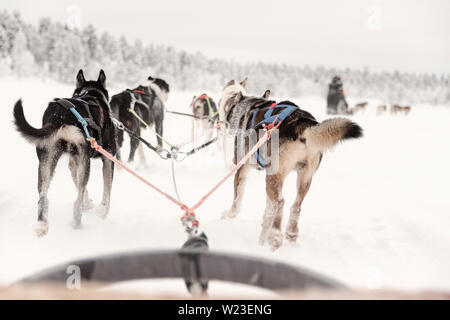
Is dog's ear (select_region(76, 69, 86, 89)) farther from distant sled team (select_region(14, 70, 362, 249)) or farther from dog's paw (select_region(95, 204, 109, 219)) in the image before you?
dog's paw (select_region(95, 204, 109, 219))

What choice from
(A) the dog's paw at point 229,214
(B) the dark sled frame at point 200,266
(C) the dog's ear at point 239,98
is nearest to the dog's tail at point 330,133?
(A) the dog's paw at point 229,214

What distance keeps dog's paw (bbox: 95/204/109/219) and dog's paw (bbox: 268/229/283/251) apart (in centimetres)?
150

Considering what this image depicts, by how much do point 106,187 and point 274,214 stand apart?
1.60 metres

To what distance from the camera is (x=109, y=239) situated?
246 cm

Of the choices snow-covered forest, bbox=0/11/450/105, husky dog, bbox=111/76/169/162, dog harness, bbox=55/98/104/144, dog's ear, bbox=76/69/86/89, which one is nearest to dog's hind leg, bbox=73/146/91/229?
dog harness, bbox=55/98/104/144

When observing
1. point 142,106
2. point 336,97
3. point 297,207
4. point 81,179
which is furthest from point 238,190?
point 336,97

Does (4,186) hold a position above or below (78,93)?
below

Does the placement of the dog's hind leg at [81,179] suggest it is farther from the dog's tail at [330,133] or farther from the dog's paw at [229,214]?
the dog's tail at [330,133]

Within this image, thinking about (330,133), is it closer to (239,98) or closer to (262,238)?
(262,238)

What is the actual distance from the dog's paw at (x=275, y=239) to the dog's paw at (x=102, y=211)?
59.1 inches

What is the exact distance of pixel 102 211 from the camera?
10.2ft

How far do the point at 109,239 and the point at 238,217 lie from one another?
4.00 feet
